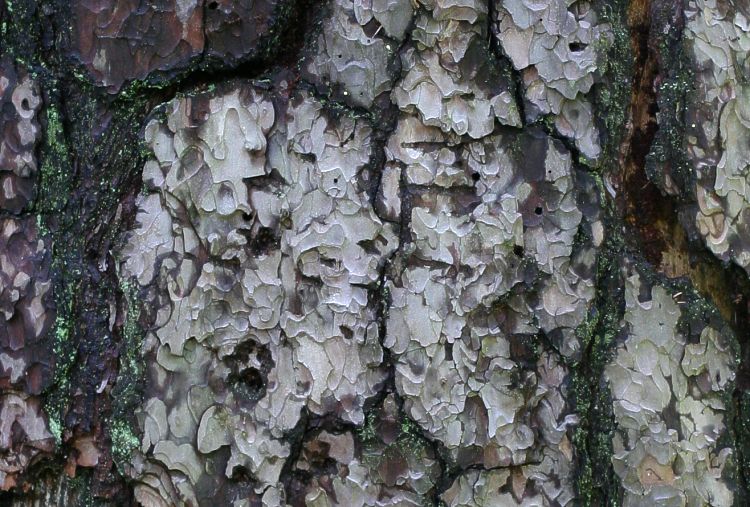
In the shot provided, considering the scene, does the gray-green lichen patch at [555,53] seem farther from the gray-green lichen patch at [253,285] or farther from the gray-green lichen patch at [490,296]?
the gray-green lichen patch at [253,285]

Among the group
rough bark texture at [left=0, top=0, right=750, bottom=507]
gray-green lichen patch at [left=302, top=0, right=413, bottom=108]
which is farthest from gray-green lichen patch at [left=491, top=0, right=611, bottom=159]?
gray-green lichen patch at [left=302, top=0, right=413, bottom=108]

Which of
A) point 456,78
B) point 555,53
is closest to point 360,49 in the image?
point 456,78

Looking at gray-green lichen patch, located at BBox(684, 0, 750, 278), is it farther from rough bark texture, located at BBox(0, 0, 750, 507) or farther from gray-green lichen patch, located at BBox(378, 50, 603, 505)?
gray-green lichen patch, located at BBox(378, 50, 603, 505)

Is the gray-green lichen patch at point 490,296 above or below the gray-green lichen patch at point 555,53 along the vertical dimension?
below

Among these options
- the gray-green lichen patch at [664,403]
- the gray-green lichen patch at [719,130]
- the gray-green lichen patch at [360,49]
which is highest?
the gray-green lichen patch at [360,49]

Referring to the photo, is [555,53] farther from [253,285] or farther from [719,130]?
[253,285]

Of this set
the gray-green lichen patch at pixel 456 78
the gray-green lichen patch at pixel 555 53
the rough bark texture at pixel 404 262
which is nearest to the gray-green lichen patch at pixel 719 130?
the rough bark texture at pixel 404 262

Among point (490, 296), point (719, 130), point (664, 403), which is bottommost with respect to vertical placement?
point (664, 403)
